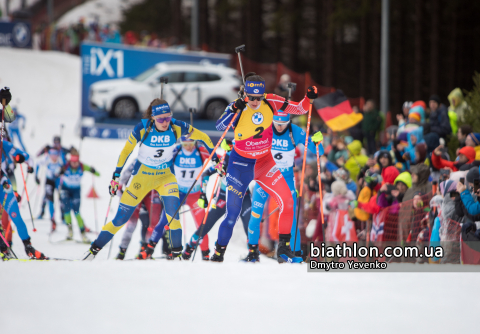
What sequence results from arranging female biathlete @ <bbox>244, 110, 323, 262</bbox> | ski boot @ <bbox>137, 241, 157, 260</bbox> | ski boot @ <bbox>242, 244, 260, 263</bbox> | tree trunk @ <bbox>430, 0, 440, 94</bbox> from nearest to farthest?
1. ski boot @ <bbox>242, 244, 260, 263</bbox>
2. female biathlete @ <bbox>244, 110, 323, 262</bbox>
3. ski boot @ <bbox>137, 241, 157, 260</bbox>
4. tree trunk @ <bbox>430, 0, 440, 94</bbox>

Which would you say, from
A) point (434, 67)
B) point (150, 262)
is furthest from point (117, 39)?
point (150, 262)

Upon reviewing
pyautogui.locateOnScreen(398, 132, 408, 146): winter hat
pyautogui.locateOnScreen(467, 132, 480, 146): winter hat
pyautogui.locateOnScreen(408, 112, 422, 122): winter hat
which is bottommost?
pyautogui.locateOnScreen(398, 132, 408, 146): winter hat

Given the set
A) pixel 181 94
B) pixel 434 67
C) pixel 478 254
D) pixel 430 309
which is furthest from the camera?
pixel 434 67

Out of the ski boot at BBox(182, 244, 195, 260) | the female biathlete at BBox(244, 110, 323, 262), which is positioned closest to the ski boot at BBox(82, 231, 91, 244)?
the ski boot at BBox(182, 244, 195, 260)

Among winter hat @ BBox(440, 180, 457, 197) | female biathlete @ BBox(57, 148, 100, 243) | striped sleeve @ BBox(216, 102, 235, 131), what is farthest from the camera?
female biathlete @ BBox(57, 148, 100, 243)

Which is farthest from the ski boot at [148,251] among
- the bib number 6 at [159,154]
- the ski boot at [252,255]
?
the ski boot at [252,255]

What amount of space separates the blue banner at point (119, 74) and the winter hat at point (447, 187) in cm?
1025

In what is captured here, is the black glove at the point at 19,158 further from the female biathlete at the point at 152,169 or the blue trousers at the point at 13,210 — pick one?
the female biathlete at the point at 152,169

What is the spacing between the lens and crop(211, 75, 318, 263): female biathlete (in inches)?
299

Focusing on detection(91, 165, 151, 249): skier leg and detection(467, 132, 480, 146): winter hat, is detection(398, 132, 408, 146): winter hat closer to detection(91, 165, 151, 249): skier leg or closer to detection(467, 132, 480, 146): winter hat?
detection(467, 132, 480, 146): winter hat

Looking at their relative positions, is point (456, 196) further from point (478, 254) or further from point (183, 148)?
point (183, 148)

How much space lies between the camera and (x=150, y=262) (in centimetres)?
694

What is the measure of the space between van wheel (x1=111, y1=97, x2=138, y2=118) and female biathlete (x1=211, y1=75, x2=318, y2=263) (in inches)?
401

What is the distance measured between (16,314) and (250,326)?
200cm
